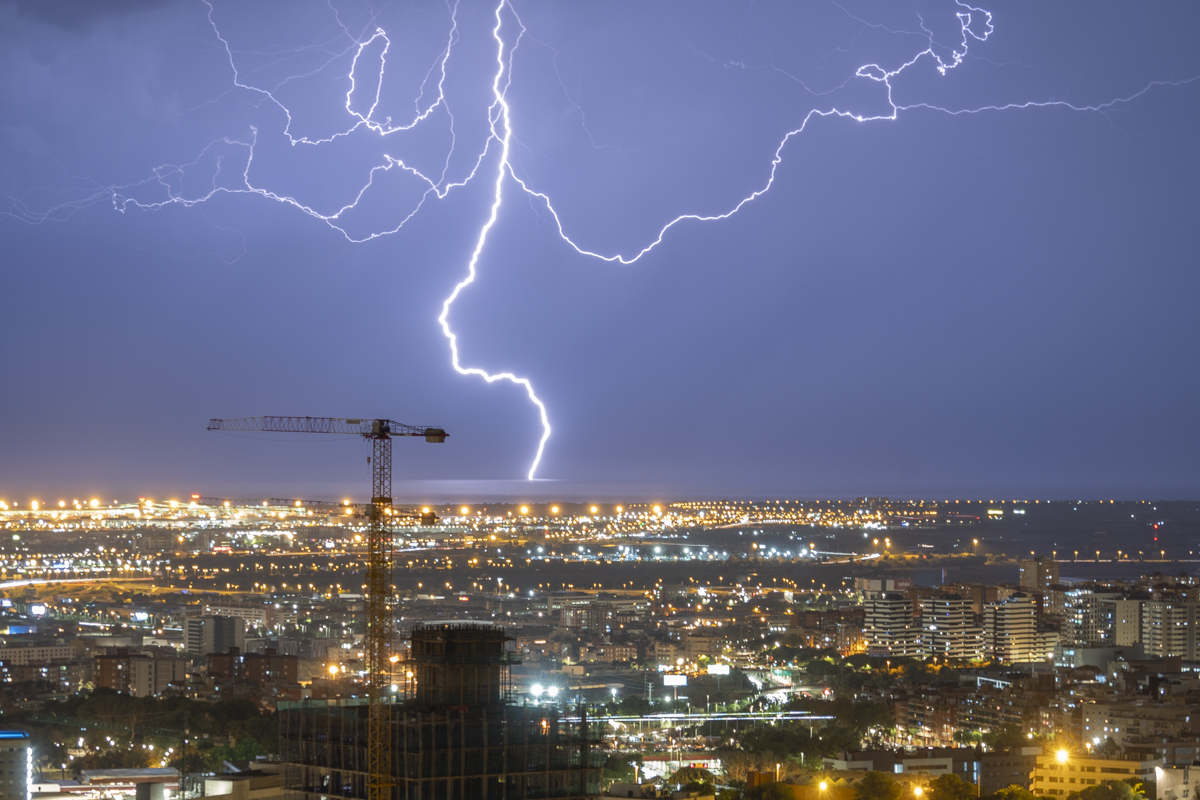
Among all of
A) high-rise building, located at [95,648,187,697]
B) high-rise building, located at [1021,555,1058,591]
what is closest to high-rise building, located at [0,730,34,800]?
high-rise building, located at [95,648,187,697]

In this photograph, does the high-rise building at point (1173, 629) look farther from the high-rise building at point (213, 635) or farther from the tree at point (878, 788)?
the tree at point (878, 788)

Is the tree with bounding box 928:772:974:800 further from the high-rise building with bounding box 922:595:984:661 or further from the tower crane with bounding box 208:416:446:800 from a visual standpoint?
the high-rise building with bounding box 922:595:984:661

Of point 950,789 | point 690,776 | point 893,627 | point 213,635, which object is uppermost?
point 950,789

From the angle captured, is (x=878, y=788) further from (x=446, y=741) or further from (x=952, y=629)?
(x=952, y=629)

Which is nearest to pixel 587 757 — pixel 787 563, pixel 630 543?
pixel 787 563

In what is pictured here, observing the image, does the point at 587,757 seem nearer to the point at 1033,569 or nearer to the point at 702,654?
the point at 702,654

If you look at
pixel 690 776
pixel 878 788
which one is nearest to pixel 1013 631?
pixel 690 776
